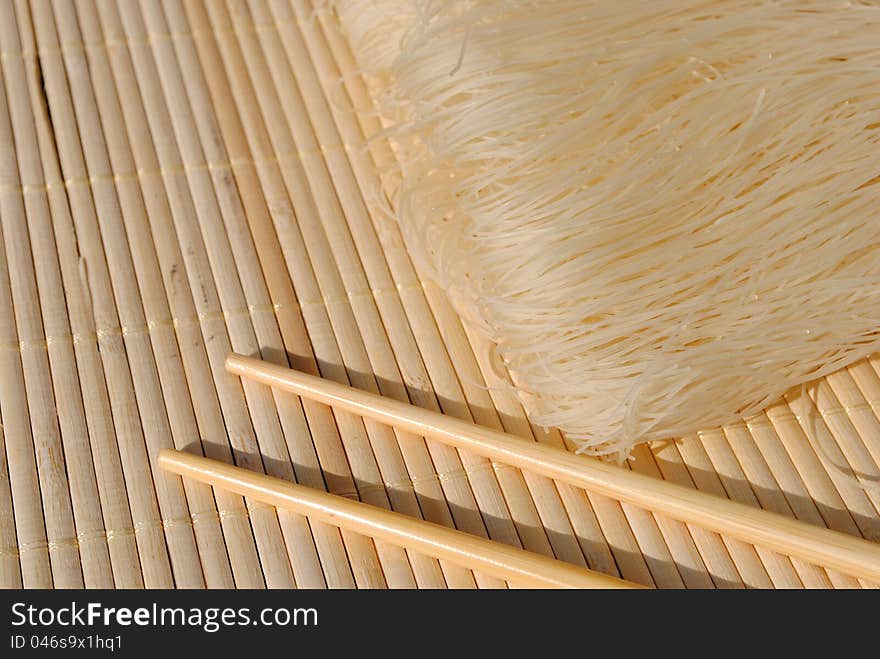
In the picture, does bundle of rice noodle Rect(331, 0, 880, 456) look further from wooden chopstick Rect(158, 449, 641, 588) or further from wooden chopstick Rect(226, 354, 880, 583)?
wooden chopstick Rect(158, 449, 641, 588)

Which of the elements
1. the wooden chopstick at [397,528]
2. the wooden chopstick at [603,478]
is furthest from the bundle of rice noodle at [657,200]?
the wooden chopstick at [397,528]

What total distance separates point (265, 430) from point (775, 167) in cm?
59

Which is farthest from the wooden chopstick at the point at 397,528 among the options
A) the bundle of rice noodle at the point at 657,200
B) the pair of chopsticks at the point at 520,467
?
the bundle of rice noodle at the point at 657,200

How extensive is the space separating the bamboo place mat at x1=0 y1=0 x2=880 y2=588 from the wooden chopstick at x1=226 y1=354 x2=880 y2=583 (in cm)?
3

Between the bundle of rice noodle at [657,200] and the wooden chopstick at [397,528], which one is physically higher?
the bundle of rice noodle at [657,200]

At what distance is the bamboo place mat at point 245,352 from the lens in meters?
0.90

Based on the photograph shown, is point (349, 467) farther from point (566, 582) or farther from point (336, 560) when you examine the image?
point (566, 582)

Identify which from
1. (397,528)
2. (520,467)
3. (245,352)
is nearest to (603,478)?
(520,467)

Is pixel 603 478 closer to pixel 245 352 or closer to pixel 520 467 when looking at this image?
pixel 520 467

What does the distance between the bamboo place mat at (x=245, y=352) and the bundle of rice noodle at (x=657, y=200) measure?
0.07 m

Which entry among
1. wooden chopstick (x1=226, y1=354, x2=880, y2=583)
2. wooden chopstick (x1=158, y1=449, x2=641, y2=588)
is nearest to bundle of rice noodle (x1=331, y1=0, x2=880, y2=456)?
wooden chopstick (x1=226, y1=354, x2=880, y2=583)

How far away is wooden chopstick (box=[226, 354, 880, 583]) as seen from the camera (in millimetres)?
847

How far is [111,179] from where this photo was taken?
1.14 metres

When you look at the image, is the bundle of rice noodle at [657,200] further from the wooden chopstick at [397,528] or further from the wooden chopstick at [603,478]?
the wooden chopstick at [397,528]
